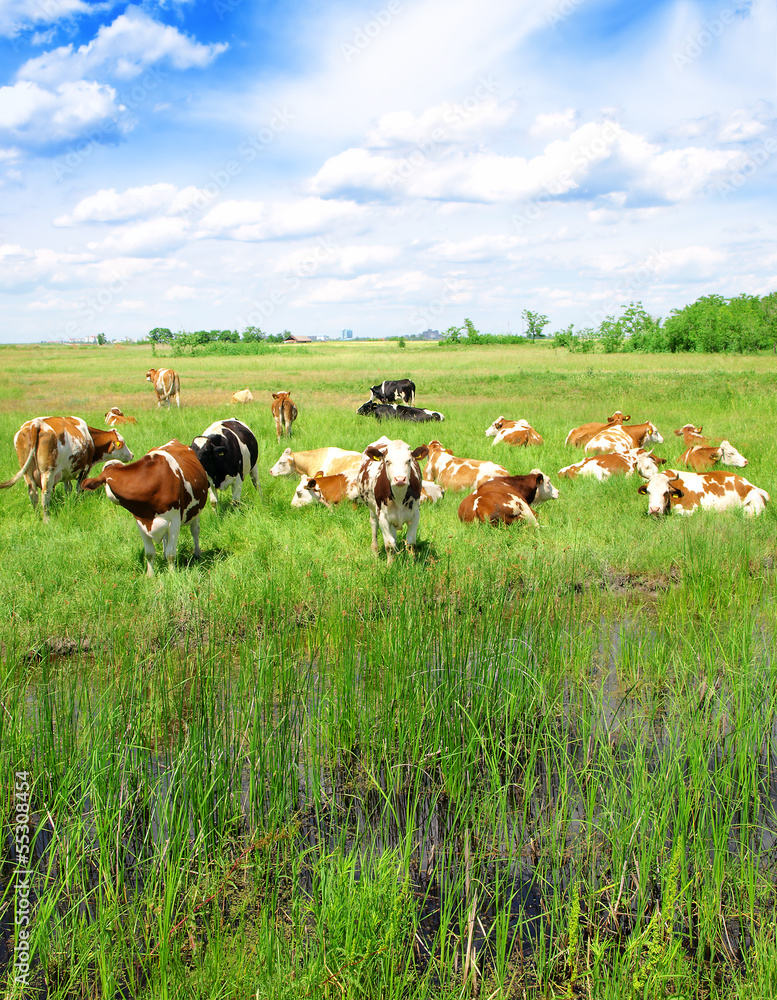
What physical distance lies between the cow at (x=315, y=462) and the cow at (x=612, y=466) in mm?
3574

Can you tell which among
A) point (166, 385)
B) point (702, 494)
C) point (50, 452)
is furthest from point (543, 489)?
point (166, 385)

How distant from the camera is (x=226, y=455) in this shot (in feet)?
30.9

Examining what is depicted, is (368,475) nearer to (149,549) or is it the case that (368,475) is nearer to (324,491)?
(324,491)

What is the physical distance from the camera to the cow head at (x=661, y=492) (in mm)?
8820

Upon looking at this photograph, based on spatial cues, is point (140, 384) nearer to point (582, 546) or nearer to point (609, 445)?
point (609, 445)

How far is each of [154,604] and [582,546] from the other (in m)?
4.38

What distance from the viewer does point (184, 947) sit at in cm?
277

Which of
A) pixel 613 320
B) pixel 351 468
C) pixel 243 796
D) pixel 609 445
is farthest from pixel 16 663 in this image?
pixel 613 320

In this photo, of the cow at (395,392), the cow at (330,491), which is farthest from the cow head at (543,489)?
the cow at (395,392)

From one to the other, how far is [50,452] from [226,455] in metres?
2.31

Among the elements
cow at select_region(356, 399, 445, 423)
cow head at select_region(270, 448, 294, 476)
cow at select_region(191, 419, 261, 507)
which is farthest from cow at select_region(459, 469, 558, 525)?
cow at select_region(356, 399, 445, 423)

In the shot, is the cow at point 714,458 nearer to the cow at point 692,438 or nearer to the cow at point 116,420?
the cow at point 692,438

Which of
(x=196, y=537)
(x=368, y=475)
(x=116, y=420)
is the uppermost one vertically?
(x=116, y=420)

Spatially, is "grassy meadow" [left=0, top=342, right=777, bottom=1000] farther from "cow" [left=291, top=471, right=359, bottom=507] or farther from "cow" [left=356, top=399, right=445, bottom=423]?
"cow" [left=356, top=399, right=445, bottom=423]
